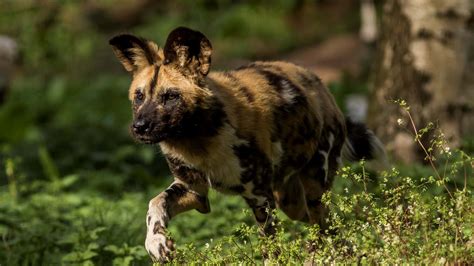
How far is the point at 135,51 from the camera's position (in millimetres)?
5086

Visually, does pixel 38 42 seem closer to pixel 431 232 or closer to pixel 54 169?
pixel 54 169

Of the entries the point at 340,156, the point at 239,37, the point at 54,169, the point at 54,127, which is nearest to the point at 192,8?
the point at 239,37

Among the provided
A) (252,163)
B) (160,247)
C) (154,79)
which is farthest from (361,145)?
(160,247)

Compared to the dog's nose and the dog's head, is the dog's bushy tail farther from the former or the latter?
the dog's nose

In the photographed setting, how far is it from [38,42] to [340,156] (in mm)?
9015

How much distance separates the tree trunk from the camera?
7949 mm

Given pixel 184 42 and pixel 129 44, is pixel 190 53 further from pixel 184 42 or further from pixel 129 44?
pixel 129 44

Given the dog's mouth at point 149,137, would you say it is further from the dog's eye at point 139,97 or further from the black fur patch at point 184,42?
Answer: the black fur patch at point 184,42

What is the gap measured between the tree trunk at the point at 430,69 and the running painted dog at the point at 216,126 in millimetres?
2573

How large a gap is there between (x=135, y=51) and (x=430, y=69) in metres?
3.63

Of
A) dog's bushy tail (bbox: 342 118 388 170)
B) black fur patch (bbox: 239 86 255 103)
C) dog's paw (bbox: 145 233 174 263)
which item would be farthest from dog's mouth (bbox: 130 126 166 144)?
dog's bushy tail (bbox: 342 118 388 170)

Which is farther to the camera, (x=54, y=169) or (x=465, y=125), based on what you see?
(x=54, y=169)

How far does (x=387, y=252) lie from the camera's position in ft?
12.7

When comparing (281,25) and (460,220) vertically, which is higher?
(460,220)
